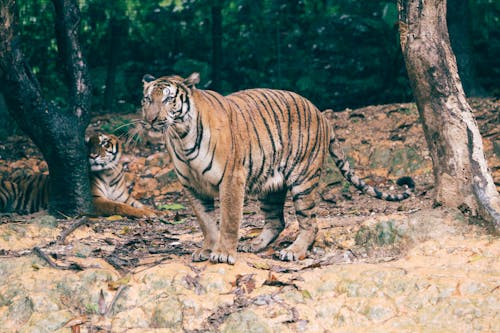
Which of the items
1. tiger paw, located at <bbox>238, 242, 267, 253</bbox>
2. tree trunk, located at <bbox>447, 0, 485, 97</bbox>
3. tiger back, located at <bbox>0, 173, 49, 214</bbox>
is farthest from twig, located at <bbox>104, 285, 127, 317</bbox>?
tree trunk, located at <bbox>447, 0, 485, 97</bbox>

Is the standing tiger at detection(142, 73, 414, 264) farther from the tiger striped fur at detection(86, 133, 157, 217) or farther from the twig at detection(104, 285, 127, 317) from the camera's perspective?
the tiger striped fur at detection(86, 133, 157, 217)

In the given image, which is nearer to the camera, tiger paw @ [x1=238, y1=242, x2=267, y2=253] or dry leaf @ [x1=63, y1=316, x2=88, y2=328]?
dry leaf @ [x1=63, y1=316, x2=88, y2=328]

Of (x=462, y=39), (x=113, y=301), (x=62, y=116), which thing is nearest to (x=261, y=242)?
(x=113, y=301)

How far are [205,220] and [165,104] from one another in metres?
0.95

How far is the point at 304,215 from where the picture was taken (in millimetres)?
6473

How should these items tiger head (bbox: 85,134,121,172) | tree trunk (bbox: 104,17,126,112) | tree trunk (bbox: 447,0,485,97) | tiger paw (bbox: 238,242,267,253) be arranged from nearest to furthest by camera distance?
1. tiger paw (bbox: 238,242,267,253)
2. tiger head (bbox: 85,134,121,172)
3. tree trunk (bbox: 447,0,485,97)
4. tree trunk (bbox: 104,17,126,112)

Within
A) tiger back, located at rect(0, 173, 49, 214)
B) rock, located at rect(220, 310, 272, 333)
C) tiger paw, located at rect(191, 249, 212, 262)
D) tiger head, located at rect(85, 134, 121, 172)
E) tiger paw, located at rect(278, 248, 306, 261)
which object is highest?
tiger head, located at rect(85, 134, 121, 172)

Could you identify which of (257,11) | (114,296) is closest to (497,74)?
(257,11)

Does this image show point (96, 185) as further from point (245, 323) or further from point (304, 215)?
point (245, 323)

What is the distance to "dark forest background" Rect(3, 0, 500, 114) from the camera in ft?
40.0

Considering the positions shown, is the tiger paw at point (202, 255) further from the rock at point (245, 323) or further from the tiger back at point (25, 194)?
the tiger back at point (25, 194)

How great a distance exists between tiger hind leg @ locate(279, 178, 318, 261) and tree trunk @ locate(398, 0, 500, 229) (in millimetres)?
980

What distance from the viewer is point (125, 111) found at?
488 inches

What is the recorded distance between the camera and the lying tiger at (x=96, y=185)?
A: 9.40 m
